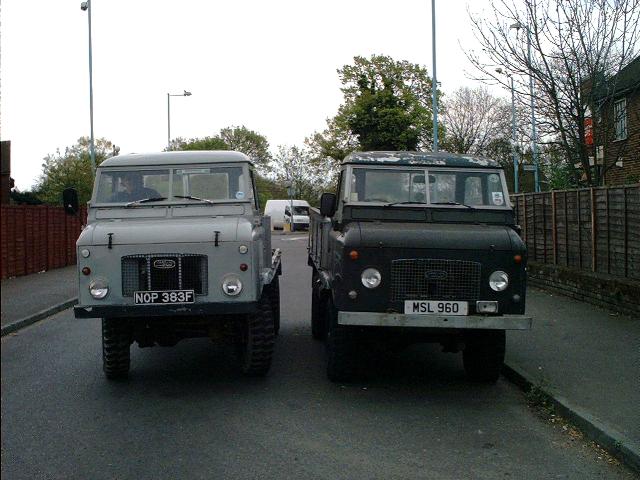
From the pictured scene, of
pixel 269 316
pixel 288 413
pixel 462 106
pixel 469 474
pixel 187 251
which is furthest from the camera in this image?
pixel 462 106

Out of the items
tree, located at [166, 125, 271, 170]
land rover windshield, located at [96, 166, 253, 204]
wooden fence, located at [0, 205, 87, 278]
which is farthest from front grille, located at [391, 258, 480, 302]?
tree, located at [166, 125, 271, 170]

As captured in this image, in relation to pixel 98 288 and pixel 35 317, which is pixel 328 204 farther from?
pixel 35 317

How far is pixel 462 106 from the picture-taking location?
5666cm

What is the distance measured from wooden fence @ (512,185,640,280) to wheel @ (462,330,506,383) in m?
4.87

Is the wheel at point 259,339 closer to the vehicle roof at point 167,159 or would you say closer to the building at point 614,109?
the vehicle roof at point 167,159

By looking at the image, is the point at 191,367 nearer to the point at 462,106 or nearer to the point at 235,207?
the point at 235,207

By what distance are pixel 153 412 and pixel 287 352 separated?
303 cm

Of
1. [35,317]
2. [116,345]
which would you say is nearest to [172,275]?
[116,345]

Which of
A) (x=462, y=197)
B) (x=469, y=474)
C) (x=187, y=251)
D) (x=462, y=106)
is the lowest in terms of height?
(x=469, y=474)

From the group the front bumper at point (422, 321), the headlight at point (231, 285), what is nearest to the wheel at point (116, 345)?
the headlight at point (231, 285)

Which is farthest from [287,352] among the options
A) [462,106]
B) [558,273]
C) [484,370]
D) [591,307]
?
[462,106]

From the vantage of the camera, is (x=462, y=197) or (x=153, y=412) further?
(x=462, y=197)

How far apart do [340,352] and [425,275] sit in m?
1.14

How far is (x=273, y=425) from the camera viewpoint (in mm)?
5824
